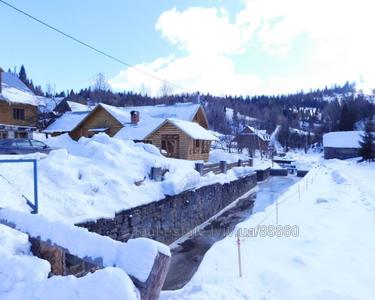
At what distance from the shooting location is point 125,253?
10.6 feet

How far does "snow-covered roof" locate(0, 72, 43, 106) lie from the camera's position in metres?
28.0

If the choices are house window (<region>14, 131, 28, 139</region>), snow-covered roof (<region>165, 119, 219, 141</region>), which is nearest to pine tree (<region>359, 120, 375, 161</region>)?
snow-covered roof (<region>165, 119, 219, 141</region>)

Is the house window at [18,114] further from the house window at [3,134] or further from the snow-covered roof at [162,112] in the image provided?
the snow-covered roof at [162,112]

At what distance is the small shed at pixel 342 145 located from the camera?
195ft

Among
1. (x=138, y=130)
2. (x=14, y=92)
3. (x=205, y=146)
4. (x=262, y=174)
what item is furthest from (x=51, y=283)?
(x=262, y=174)

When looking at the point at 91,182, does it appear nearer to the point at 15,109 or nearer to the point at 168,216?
the point at 168,216

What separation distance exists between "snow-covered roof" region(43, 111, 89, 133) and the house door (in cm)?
1076

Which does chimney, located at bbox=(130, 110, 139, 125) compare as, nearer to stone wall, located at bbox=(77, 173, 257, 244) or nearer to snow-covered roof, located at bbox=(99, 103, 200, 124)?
snow-covered roof, located at bbox=(99, 103, 200, 124)

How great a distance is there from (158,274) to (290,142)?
3763 inches

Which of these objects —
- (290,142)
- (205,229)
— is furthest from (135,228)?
(290,142)

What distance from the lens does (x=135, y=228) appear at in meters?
10.7

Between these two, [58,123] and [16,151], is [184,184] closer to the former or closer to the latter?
[16,151]

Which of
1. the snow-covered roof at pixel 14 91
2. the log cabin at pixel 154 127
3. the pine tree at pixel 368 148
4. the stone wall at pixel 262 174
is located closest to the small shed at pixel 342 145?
the pine tree at pixel 368 148

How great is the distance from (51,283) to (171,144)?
2381 centimetres
